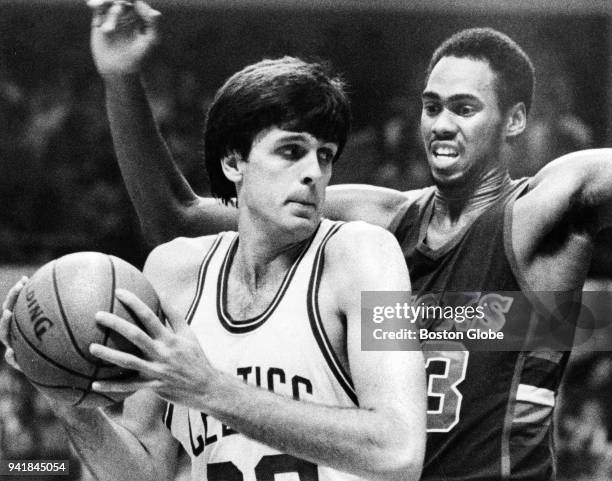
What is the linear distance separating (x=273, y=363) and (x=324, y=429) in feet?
0.60

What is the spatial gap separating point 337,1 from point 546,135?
0.42 m

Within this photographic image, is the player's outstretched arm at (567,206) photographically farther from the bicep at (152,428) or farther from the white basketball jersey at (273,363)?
the bicep at (152,428)

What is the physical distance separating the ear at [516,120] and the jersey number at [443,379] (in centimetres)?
35

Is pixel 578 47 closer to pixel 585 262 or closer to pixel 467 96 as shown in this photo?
pixel 467 96

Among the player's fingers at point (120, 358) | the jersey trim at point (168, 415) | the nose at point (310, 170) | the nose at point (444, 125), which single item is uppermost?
the nose at point (444, 125)

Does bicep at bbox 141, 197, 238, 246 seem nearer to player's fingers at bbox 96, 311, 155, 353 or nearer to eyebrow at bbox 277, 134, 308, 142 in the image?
eyebrow at bbox 277, 134, 308, 142

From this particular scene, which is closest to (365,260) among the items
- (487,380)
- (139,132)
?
(487,380)

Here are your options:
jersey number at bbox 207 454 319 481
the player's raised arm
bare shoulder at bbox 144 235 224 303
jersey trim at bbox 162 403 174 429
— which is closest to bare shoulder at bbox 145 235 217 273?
bare shoulder at bbox 144 235 224 303

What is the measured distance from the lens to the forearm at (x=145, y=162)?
151cm

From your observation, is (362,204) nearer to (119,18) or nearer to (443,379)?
(443,379)

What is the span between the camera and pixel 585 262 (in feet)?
4.50

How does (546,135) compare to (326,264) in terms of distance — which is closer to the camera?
(326,264)

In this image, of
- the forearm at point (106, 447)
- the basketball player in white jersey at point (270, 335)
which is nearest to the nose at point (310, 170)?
the basketball player in white jersey at point (270, 335)

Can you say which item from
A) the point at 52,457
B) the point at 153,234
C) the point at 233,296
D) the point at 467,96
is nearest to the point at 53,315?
the point at 233,296
